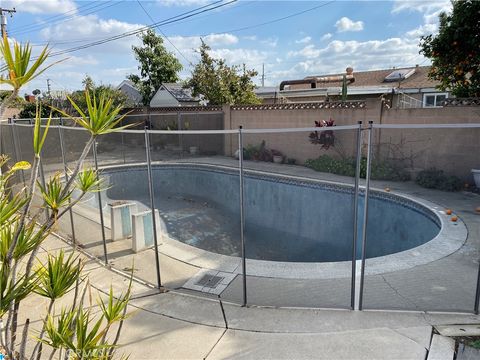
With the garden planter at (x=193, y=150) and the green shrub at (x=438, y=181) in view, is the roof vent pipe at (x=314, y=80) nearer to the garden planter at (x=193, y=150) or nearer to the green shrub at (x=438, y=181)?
the garden planter at (x=193, y=150)

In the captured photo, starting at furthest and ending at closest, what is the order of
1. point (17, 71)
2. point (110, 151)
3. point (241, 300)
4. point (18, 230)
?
point (110, 151) < point (241, 300) < point (18, 230) < point (17, 71)

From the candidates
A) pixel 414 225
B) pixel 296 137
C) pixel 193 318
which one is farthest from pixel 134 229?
pixel 296 137

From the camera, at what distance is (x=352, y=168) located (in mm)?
8008

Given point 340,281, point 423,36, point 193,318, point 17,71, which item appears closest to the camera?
point 17,71

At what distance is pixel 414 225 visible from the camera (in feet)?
18.4

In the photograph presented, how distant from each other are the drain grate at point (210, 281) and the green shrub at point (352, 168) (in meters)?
4.45

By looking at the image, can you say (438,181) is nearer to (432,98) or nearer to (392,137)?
(392,137)

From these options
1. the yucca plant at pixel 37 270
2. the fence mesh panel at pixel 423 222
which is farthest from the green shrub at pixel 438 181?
the yucca plant at pixel 37 270

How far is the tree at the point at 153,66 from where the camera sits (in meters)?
21.5

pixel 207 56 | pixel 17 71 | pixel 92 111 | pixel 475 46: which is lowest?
pixel 92 111

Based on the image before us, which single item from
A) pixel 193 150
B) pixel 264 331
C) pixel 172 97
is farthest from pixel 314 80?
pixel 264 331

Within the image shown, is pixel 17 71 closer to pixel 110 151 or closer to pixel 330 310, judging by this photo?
pixel 330 310

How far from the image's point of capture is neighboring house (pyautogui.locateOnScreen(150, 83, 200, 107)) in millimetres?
20969

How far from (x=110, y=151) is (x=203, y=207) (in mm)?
5299
